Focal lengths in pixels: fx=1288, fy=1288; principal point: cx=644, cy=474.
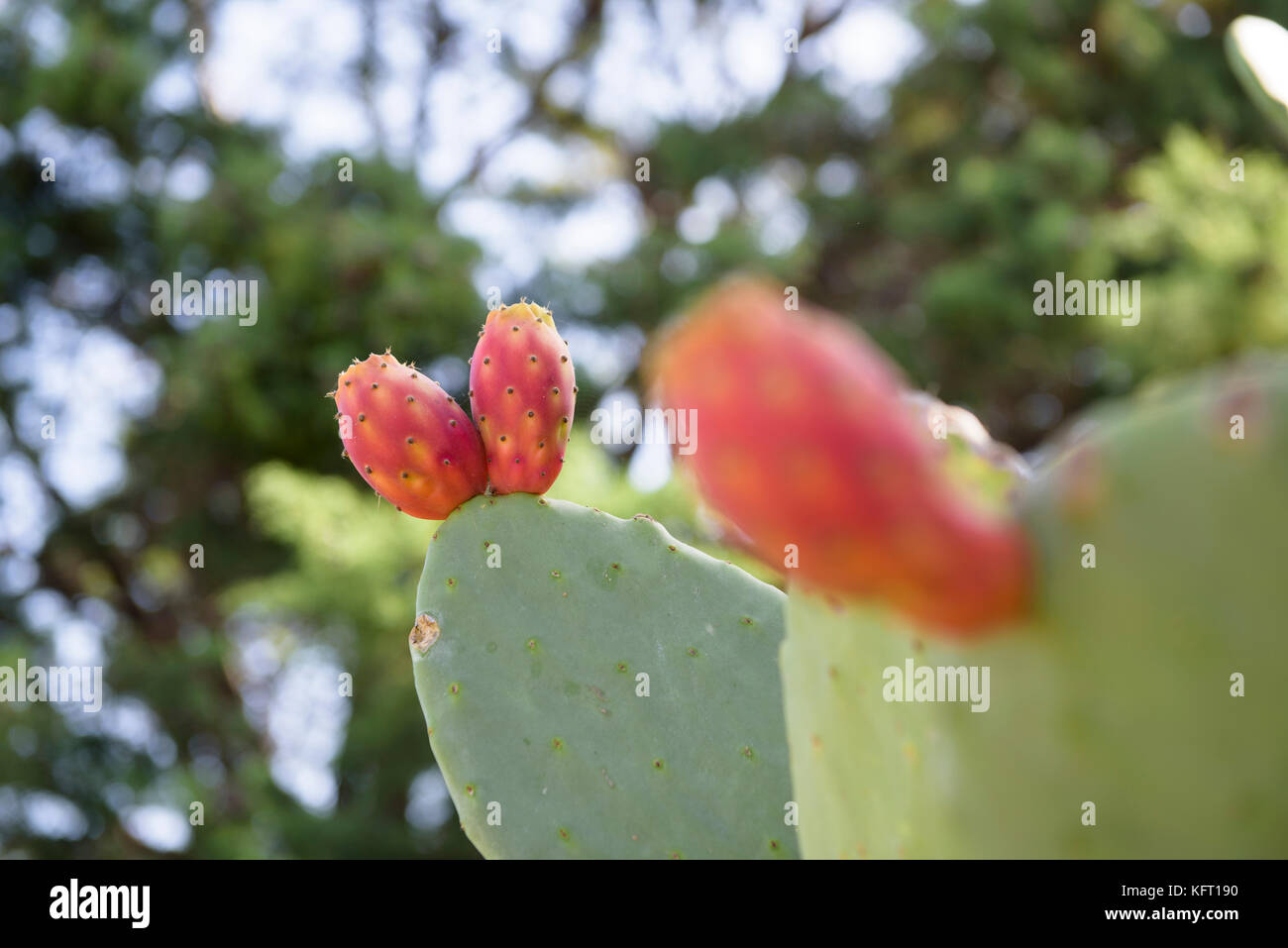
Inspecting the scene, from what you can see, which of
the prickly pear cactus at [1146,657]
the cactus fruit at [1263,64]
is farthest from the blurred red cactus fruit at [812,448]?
the cactus fruit at [1263,64]

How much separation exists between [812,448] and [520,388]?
59 centimetres

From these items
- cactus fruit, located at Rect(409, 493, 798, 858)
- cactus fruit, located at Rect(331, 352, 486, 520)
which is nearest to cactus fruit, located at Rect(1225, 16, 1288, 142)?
cactus fruit, located at Rect(409, 493, 798, 858)

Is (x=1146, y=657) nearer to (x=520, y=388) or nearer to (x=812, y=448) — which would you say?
(x=812, y=448)

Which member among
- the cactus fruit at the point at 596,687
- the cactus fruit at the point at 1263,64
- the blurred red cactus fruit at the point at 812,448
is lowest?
the cactus fruit at the point at 596,687

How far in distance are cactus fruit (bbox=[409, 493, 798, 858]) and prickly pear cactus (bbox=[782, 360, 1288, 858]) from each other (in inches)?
17.8

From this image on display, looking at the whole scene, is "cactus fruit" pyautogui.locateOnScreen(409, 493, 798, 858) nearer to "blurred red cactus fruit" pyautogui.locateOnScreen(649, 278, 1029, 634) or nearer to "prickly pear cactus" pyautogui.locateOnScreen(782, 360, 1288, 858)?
"prickly pear cactus" pyautogui.locateOnScreen(782, 360, 1288, 858)

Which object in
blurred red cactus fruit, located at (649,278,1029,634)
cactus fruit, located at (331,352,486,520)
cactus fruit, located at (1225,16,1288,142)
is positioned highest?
cactus fruit, located at (1225,16,1288,142)

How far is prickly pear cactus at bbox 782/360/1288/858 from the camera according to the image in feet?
1.27

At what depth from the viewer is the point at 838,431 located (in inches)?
13.7

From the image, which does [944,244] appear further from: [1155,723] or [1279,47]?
[1155,723]

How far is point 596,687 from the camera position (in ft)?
3.08

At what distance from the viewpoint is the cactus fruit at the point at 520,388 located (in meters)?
0.92

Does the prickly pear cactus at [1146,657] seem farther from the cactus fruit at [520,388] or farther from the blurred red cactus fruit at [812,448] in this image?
the cactus fruit at [520,388]

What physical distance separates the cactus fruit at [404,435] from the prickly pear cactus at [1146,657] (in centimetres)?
52
